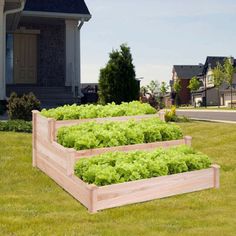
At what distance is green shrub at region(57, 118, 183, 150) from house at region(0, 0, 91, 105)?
1110 cm

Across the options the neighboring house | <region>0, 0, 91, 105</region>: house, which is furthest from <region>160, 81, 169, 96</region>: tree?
<region>0, 0, 91, 105</region>: house

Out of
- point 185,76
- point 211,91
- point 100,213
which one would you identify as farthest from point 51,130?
point 185,76

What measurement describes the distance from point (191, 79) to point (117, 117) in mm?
82534

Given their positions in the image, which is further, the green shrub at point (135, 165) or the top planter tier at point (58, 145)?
the top planter tier at point (58, 145)

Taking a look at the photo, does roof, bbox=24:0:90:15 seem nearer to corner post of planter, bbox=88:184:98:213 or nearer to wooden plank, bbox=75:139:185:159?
wooden plank, bbox=75:139:185:159

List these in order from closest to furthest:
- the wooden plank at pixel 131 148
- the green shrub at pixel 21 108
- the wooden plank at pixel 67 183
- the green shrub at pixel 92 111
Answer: the wooden plank at pixel 67 183 → the wooden plank at pixel 131 148 → the green shrub at pixel 92 111 → the green shrub at pixel 21 108

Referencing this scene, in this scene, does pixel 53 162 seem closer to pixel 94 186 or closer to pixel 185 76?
pixel 94 186

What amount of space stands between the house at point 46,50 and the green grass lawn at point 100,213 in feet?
40.1

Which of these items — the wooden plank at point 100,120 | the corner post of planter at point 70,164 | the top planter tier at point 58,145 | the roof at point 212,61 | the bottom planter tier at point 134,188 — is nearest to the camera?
the bottom planter tier at point 134,188

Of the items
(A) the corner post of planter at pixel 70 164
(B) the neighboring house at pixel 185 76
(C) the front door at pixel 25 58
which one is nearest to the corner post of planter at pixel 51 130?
(A) the corner post of planter at pixel 70 164

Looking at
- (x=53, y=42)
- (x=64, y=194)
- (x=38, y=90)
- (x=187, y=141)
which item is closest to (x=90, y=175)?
(x=64, y=194)

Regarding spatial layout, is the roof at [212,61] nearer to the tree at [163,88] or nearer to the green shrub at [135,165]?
the tree at [163,88]

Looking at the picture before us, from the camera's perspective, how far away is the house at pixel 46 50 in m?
21.3

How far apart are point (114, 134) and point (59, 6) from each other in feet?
48.4
